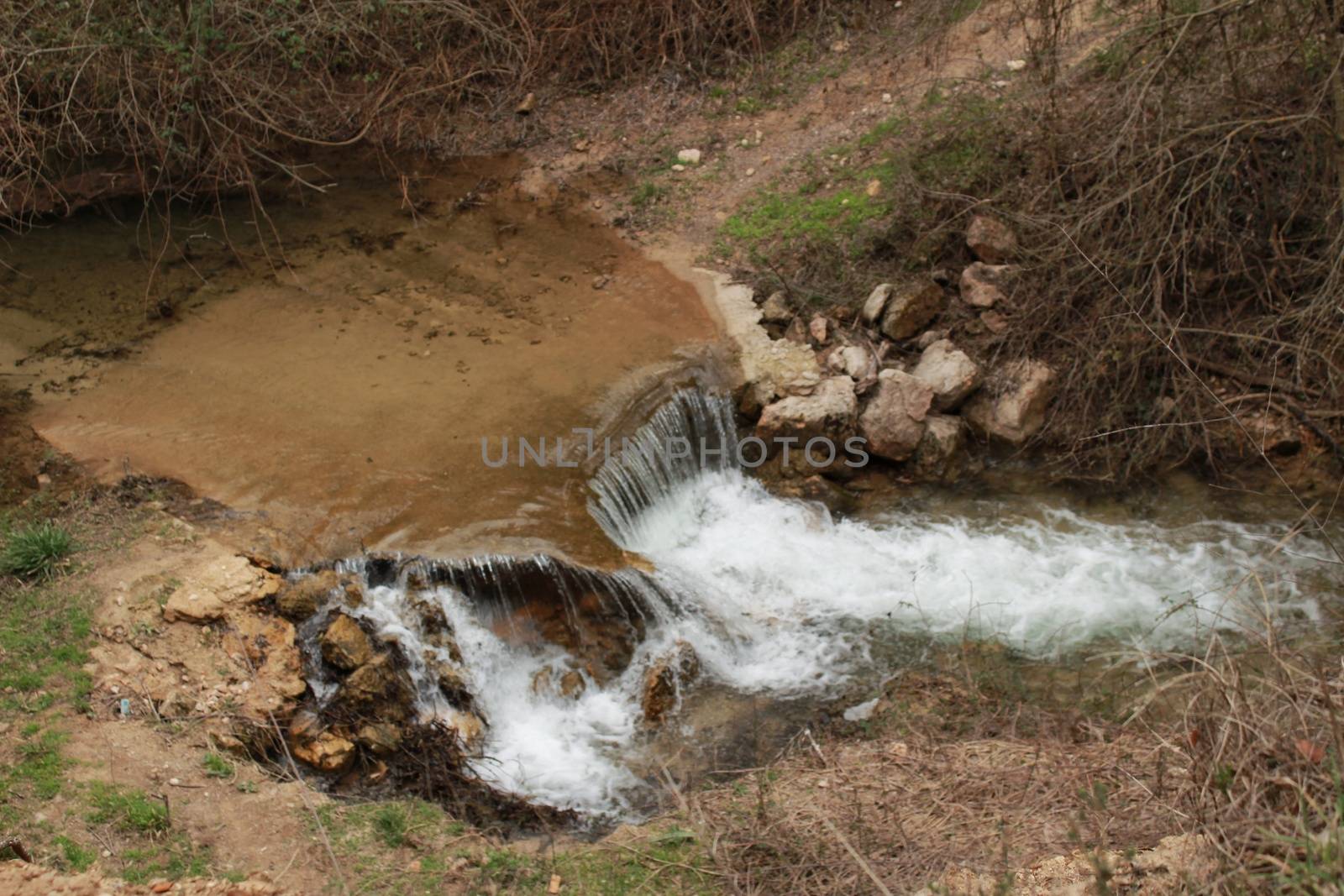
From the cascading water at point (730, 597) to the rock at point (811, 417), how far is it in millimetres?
374

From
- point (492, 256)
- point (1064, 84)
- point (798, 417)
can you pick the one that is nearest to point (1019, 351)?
point (798, 417)

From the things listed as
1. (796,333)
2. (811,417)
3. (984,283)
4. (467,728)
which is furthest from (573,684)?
(984,283)

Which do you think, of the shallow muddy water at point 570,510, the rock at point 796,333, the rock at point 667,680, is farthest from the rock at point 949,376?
the rock at point 667,680

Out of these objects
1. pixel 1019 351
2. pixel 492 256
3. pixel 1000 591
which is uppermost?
pixel 492 256

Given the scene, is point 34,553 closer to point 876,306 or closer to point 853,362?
point 853,362

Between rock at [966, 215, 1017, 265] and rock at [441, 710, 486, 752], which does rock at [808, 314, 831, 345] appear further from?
rock at [441, 710, 486, 752]

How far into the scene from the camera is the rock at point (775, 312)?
285 inches

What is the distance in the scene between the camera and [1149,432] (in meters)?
6.41

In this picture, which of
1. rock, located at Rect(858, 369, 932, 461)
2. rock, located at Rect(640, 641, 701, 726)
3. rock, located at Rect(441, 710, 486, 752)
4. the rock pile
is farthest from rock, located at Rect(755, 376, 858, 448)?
rock, located at Rect(441, 710, 486, 752)

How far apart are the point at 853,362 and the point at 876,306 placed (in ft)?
1.74

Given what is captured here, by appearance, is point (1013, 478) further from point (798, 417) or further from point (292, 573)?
point (292, 573)

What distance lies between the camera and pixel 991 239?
7.21m

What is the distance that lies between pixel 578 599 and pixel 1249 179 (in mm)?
4530

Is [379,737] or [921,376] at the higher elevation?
[921,376]
